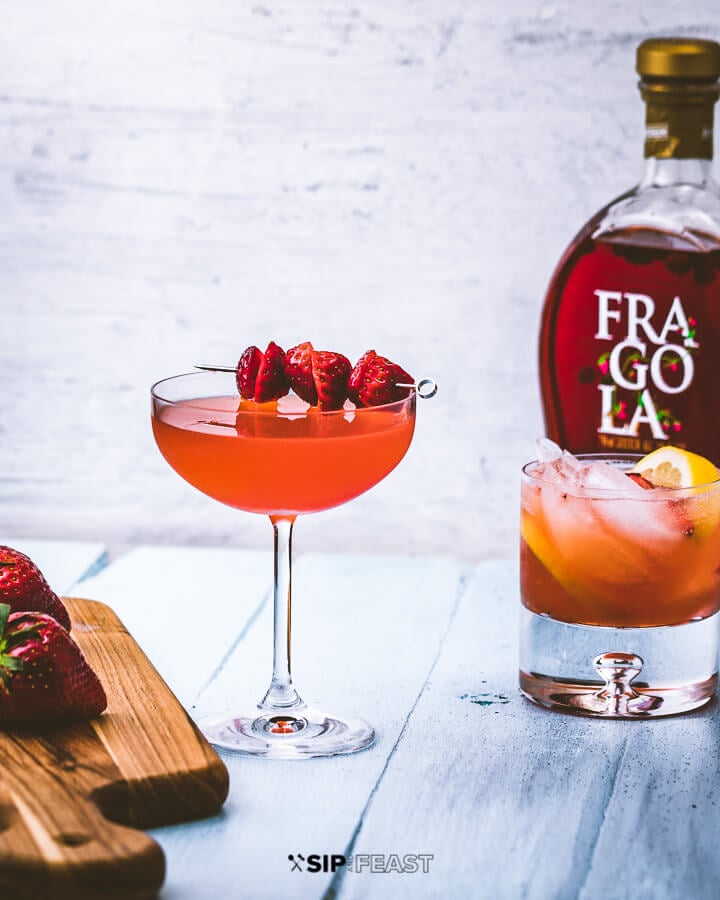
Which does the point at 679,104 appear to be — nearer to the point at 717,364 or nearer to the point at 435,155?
the point at 717,364

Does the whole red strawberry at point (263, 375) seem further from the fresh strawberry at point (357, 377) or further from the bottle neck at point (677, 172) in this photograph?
the bottle neck at point (677, 172)

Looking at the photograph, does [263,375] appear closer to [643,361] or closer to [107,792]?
[107,792]

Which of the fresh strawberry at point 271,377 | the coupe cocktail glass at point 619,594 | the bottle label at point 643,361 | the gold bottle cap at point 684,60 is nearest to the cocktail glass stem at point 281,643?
the fresh strawberry at point 271,377

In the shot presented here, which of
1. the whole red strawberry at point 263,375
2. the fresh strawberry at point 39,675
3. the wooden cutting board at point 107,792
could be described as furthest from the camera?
the whole red strawberry at point 263,375

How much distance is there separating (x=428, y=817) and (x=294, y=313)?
4.14ft

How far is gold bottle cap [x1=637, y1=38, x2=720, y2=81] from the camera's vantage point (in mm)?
1398

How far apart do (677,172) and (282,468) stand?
2.13 ft

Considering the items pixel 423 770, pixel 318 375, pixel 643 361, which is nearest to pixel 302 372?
pixel 318 375

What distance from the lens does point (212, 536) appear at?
2371 mm

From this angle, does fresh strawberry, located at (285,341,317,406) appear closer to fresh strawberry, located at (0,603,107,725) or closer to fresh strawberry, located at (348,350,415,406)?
fresh strawberry, located at (348,350,415,406)

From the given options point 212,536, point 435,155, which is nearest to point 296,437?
point 435,155

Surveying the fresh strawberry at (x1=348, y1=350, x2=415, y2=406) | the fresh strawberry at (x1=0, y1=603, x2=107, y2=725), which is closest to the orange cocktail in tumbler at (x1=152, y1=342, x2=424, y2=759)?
the fresh strawberry at (x1=348, y1=350, x2=415, y2=406)

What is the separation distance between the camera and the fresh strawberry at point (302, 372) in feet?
3.97

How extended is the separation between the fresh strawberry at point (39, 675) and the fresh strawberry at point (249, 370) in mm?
260
